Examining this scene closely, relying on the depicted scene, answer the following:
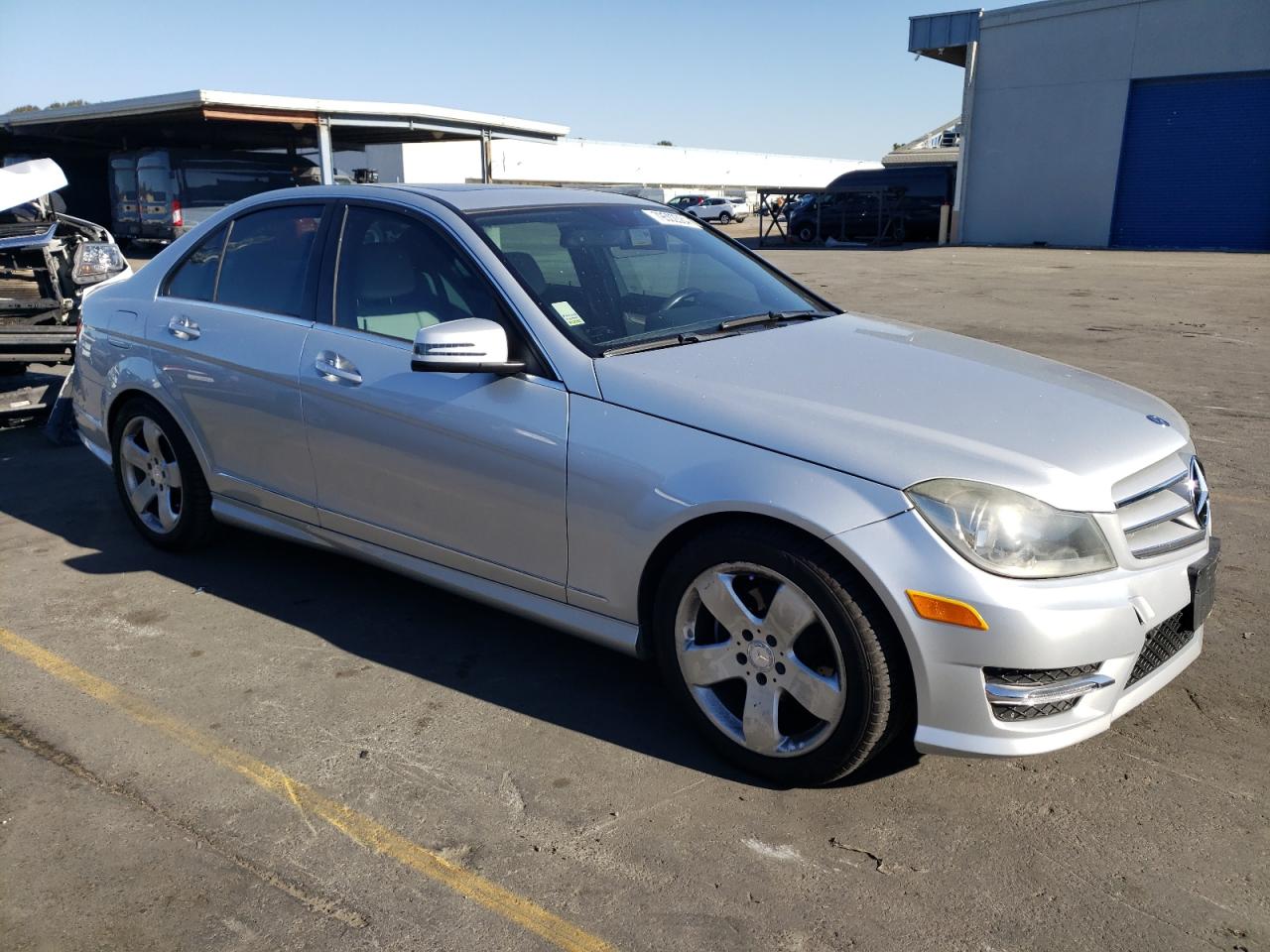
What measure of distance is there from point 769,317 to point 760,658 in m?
1.51

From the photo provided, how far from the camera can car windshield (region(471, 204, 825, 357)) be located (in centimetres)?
369

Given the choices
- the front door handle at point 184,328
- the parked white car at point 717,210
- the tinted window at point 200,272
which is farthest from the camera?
the parked white car at point 717,210

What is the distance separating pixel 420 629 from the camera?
4262mm

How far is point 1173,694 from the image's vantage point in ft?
11.8

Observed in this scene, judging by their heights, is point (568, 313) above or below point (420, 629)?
above

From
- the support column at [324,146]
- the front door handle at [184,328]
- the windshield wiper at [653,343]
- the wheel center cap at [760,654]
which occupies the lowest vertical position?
the wheel center cap at [760,654]

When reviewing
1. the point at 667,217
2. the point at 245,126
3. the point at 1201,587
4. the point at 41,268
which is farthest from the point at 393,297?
the point at 245,126

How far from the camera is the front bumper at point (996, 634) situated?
268 centimetres

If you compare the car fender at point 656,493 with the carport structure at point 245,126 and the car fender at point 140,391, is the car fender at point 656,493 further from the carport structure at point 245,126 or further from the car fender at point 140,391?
the carport structure at point 245,126

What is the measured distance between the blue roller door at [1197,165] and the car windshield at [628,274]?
94.4 ft

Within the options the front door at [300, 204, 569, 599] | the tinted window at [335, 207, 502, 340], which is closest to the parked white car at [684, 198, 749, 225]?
the tinted window at [335, 207, 502, 340]

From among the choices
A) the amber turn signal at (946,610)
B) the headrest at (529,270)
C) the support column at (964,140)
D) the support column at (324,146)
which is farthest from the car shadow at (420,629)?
the support column at (964,140)

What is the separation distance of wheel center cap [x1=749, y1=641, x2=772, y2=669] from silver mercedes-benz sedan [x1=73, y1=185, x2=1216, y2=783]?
0.02m

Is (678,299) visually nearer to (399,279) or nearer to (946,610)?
(399,279)
